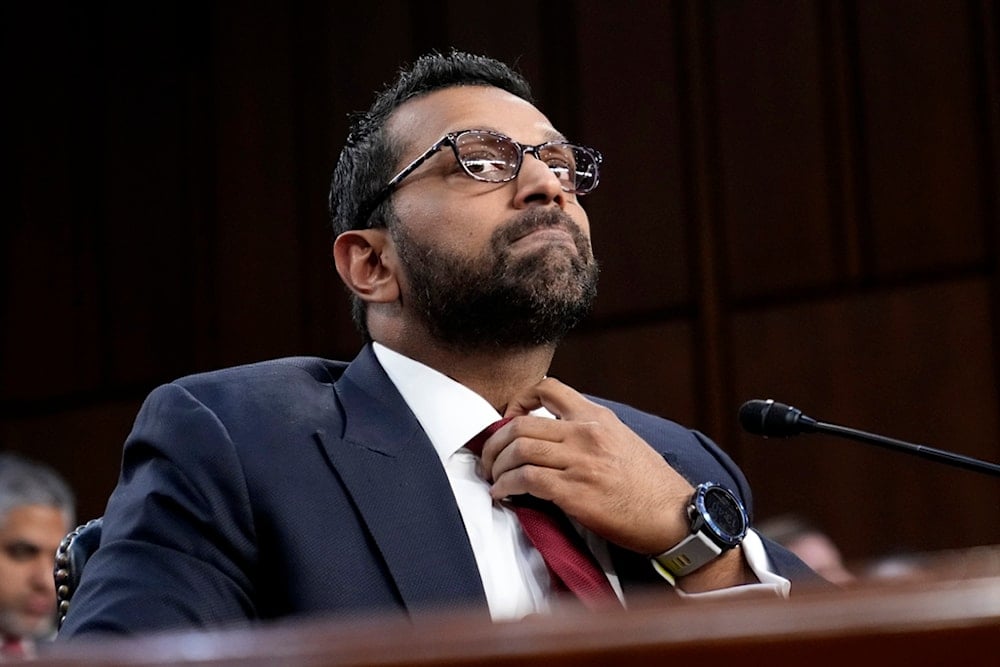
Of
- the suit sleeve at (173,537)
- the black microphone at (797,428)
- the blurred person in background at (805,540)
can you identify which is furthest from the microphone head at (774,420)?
the blurred person in background at (805,540)

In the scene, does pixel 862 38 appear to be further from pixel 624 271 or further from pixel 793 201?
pixel 624 271

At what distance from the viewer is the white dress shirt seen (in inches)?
61.3

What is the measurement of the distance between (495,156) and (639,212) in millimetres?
2338

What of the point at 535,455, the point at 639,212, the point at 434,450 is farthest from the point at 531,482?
the point at 639,212

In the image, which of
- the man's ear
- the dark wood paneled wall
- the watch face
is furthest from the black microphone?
the dark wood paneled wall

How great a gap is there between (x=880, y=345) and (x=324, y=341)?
1915 millimetres

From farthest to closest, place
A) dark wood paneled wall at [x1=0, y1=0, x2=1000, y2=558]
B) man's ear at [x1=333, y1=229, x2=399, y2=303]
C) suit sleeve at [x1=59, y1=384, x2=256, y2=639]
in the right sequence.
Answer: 1. dark wood paneled wall at [x1=0, y1=0, x2=1000, y2=558]
2. man's ear at [x1=333, y1=229, x2=399, y2=303]
3. suit sleeve at [x1=59, y1=384, x2=256, y2=639]

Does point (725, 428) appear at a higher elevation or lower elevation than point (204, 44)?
lower

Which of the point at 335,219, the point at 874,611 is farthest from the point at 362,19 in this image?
the point at 874,611

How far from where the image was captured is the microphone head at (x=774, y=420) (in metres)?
1.71

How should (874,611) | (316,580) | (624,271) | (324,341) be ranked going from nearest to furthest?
(874,611), (316,580), (624,271), (324,341)

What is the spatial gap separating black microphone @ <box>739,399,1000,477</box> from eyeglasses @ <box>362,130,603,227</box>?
42 centimetres

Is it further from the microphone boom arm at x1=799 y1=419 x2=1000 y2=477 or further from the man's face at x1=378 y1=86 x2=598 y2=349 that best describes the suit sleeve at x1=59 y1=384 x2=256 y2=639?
the microphone boom arm at x1=799 y1=419 x2=1000 y2=477

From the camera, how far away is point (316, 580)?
144 centimetres
